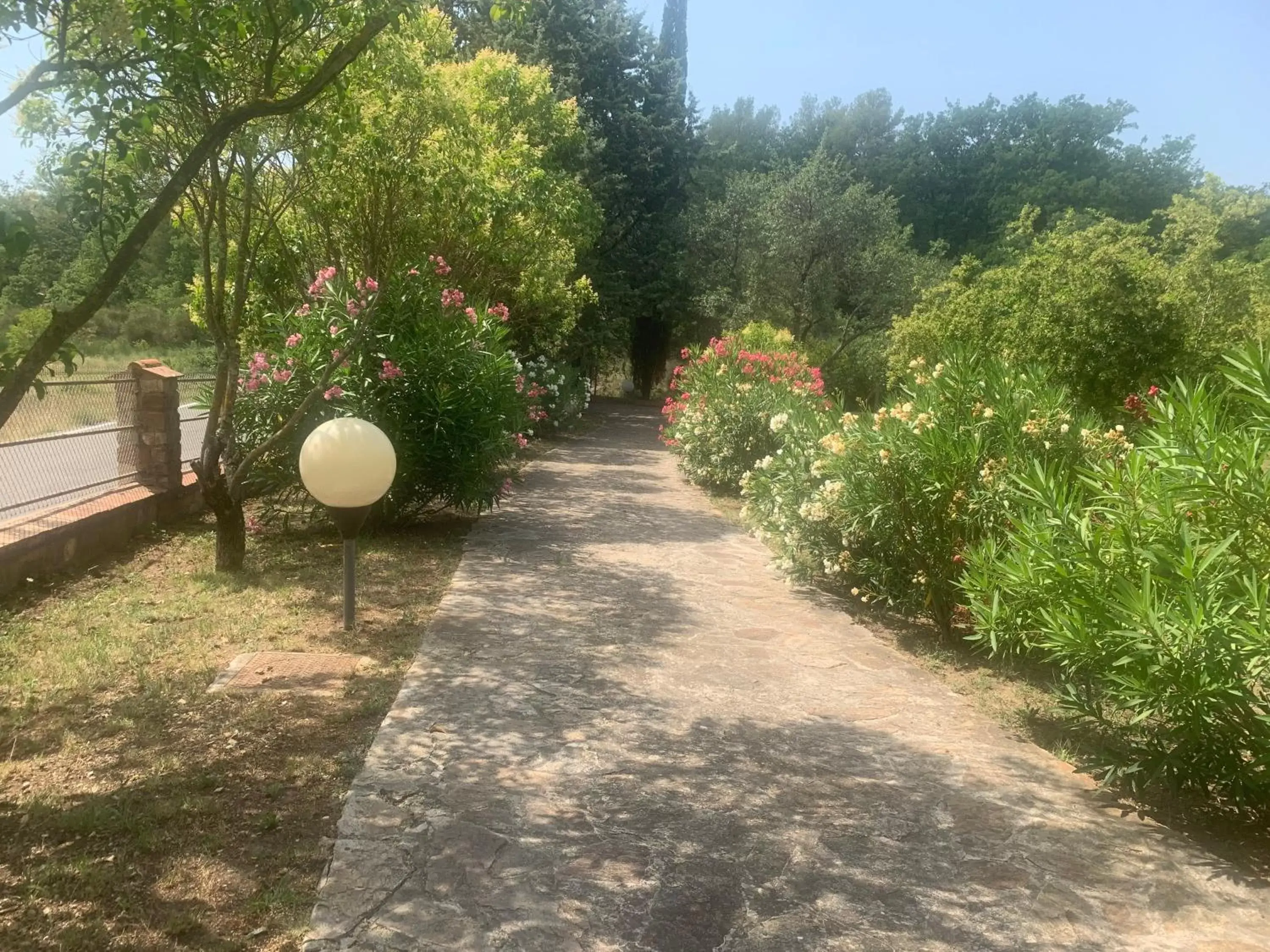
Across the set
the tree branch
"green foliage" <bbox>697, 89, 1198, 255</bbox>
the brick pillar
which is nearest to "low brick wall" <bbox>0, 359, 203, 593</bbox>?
the brick pillar

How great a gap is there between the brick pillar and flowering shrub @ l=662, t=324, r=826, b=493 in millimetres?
6345

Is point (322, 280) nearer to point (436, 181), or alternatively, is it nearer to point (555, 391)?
point (436, 181)

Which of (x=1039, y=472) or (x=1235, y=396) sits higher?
(x=1235, y=396)

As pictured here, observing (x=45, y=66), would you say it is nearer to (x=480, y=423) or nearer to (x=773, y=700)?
(x=773, y=700)

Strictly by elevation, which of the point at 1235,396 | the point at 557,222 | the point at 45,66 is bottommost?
the point at 1235,396

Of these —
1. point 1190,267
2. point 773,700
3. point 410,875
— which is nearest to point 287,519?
point 773,700

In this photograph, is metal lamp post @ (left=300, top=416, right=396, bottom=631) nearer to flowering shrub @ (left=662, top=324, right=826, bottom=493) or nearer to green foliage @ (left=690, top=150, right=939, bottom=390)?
flowering shrub @ (left=662, top=324, right=826, bottom=493)

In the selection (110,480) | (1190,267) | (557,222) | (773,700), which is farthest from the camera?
(1190,267)

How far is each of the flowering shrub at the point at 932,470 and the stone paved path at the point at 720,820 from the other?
73 cm

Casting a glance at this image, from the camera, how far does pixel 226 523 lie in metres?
6.96

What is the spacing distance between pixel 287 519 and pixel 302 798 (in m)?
5.19

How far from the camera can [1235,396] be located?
394 centimetres

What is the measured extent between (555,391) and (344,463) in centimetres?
1456

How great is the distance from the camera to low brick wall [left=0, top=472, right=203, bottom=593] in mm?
6145
